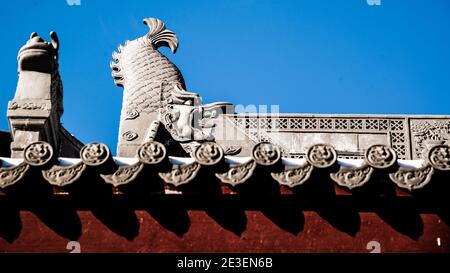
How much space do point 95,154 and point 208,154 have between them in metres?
0.74

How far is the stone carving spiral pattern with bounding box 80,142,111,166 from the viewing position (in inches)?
179

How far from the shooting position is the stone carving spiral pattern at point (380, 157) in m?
4.54

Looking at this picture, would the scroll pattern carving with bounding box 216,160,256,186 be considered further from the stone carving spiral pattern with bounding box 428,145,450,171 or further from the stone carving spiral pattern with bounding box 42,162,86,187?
the stone carving spiral pattern with bounding box 428,145,450,171

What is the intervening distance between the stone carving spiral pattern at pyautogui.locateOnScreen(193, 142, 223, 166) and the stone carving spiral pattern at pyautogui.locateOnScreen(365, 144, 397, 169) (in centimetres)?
97

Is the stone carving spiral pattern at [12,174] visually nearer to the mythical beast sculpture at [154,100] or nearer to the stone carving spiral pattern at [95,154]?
the stone carving spiral pattern at [95,154]

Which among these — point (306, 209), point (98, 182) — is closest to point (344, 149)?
point (306, 209)

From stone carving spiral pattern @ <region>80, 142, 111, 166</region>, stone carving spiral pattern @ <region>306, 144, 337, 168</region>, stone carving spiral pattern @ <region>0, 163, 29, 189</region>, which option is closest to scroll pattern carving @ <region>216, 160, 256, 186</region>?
stone carving spiral pattern @ <region>306, 144, 337, 168</region>

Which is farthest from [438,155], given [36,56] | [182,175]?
[36,56]

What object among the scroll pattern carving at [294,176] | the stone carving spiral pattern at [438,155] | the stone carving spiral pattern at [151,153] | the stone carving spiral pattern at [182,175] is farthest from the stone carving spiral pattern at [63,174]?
the stone carving spiral pattern at [438,155]

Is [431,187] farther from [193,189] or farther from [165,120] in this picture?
[165,120]

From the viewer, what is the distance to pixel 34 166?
15.0 ft

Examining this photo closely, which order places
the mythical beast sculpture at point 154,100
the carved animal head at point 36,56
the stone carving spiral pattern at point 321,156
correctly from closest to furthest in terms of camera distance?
the stone carving spiral pattern at point 321,156 → the carved animal head at point 36,56 → the mythical beast sculpture at point 154,100

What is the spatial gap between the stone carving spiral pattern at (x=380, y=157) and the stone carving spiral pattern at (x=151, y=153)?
1.35m
